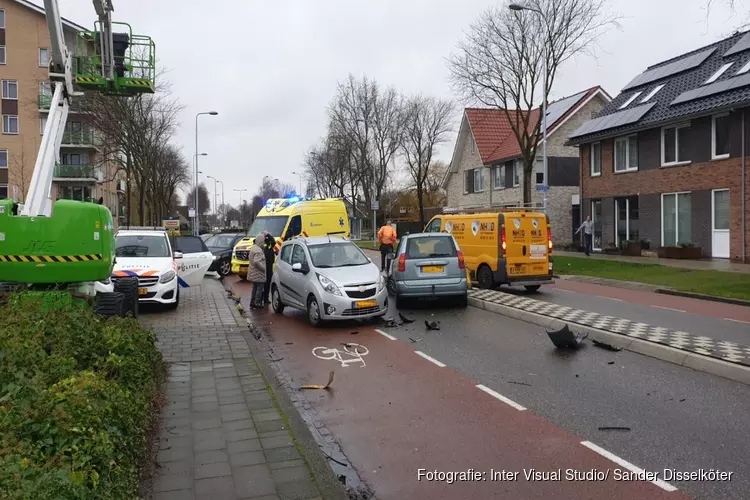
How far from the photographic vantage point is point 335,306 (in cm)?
1075

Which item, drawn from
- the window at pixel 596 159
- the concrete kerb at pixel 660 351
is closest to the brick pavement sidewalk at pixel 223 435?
the concrete kerb at pixel 660 351

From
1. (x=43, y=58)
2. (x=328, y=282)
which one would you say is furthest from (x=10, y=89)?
(x=328, y=282)

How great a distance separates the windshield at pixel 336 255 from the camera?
1188 cm

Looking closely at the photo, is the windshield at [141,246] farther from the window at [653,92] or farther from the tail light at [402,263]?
the window at [653,92]

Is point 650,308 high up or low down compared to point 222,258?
down

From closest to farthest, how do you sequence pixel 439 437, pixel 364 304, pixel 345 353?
pixel 439 437
pixel 345 353
pixel 364 304

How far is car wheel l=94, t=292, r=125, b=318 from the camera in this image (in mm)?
8578

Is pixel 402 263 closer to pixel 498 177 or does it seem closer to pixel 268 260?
pixel 268 260

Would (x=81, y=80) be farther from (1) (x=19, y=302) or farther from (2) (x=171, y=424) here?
(2) (x=171, y=424)

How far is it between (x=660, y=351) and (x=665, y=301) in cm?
715

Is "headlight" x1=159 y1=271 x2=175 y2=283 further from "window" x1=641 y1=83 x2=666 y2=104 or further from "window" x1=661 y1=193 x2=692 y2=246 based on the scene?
"window" x1=641 y1=83 x2=666 y2=104

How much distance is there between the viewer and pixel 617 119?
92.3ft

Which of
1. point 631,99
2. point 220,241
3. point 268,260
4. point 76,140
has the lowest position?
point 268,260

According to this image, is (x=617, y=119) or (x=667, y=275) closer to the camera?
(x=667, y=275)
